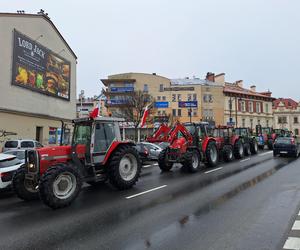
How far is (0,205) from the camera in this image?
899cm

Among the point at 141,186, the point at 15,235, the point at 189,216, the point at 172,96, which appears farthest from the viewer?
the point at 172,96

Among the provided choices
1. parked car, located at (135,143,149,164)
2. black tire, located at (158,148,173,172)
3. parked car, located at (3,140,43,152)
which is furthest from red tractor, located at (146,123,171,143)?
parked car, located at (3,140,43,152)

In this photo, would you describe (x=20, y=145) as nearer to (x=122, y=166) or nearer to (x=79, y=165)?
(x=122, y=166)

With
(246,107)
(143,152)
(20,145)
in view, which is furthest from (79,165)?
(246,107)

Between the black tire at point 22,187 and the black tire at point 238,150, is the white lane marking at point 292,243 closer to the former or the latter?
the black tire at point 22,187

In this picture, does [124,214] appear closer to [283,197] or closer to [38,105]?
[283,197]

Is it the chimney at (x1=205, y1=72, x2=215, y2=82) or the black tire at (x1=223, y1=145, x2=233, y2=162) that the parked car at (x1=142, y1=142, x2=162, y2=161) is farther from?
the chimney at (x1=205, y1=72, x2=215, y2=82)

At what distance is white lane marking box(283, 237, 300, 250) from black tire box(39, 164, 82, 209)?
17.8 feet

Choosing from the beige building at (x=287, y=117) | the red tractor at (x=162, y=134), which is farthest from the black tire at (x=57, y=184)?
the beige building at (x=287, y=117)

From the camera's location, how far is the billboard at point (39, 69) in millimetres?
24984

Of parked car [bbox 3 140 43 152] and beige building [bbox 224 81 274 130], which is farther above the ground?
beige building [bbox 224 81 274 130]

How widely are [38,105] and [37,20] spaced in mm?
7910

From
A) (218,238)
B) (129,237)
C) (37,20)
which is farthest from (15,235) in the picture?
(37,20)

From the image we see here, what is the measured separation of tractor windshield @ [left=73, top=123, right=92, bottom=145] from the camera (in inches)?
385
